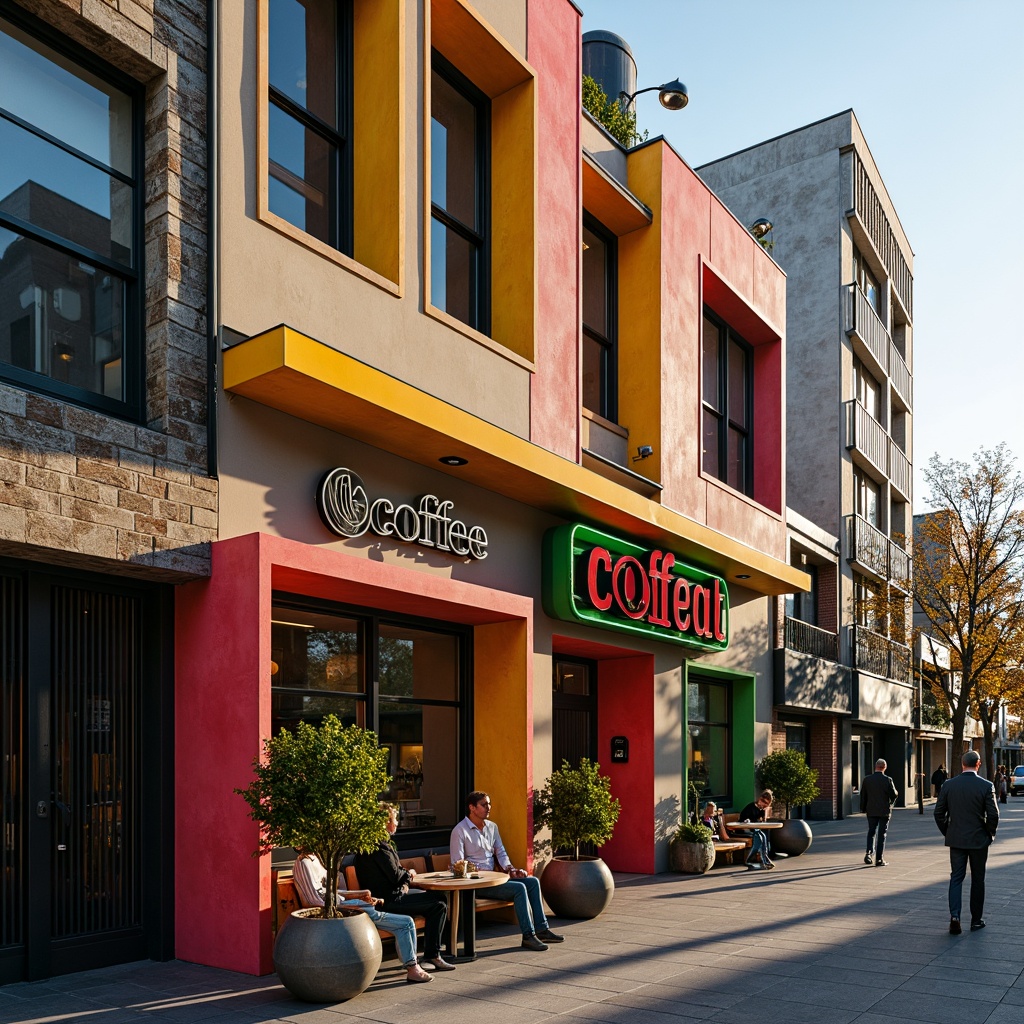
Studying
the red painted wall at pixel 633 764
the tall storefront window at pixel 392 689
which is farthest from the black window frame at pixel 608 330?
the tall storefront window at pixel 392 689

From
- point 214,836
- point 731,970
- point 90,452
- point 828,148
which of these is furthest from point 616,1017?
point 828,148

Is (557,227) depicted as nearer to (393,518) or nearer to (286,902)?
(393,518)

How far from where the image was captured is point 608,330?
16.9 m

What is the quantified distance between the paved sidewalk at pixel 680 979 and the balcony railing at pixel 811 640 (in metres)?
12.7

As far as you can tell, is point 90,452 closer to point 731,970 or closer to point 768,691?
point 731,970

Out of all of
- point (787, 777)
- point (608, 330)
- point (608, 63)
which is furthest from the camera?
point (608, 63)

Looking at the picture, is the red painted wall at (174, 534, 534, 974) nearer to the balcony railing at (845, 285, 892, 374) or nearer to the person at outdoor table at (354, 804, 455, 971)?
the person at outdoor table at (354, 804, 455, 971)

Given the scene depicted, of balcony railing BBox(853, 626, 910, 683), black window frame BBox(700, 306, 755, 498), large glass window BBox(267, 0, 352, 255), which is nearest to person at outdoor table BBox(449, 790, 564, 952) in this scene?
large glass window BBox(267, 0, 352, 255)

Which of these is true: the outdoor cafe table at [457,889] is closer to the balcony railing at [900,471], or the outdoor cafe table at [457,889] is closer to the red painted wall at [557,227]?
the red painted wall at [557,227]

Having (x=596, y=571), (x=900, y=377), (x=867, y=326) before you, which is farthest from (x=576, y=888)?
(x=900, y=377)

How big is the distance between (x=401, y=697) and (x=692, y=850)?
6.59 meters

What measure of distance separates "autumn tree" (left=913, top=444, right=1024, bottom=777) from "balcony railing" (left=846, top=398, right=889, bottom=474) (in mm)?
1831

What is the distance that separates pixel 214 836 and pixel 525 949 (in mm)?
3194

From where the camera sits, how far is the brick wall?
7980mm
